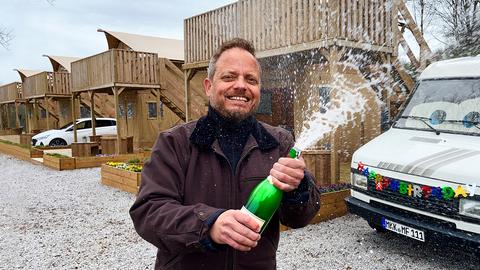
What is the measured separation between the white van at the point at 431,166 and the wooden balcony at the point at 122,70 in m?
11.8

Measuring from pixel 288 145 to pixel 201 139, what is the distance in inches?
18.4

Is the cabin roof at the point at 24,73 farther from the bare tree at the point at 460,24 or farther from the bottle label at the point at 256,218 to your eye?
the bottle label at the point at 256,218

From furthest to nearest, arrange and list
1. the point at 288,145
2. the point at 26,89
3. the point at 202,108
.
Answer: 1. the point at 26,89
2. the point at 202,108
3. the point at 288,145

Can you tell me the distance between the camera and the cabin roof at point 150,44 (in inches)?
787

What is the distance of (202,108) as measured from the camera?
16.6 meters

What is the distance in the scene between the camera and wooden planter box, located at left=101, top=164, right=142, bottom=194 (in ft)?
29.3

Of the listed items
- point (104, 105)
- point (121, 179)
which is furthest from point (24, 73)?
point (121, 179)

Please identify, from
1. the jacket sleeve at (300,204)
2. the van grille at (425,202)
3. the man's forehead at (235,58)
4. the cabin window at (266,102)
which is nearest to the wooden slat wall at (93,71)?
the cabin window at (266,102)

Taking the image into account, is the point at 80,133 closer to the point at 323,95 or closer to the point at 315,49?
the point at 323,95

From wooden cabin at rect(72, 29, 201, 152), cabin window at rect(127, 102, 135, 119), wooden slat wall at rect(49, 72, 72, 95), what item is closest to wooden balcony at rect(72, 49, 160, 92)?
wooden cabin at rect(72, 29, 201, 152)

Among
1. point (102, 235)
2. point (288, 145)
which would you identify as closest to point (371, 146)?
point (288, 145)

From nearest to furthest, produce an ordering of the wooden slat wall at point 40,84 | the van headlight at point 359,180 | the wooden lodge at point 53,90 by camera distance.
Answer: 1. the van headlight at point 359,180
2. the wooden slat wall at point 40,84
3. the wooden lodge at point 53,90

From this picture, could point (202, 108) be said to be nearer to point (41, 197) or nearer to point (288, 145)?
point (41, 197)

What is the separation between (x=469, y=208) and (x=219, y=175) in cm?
301
